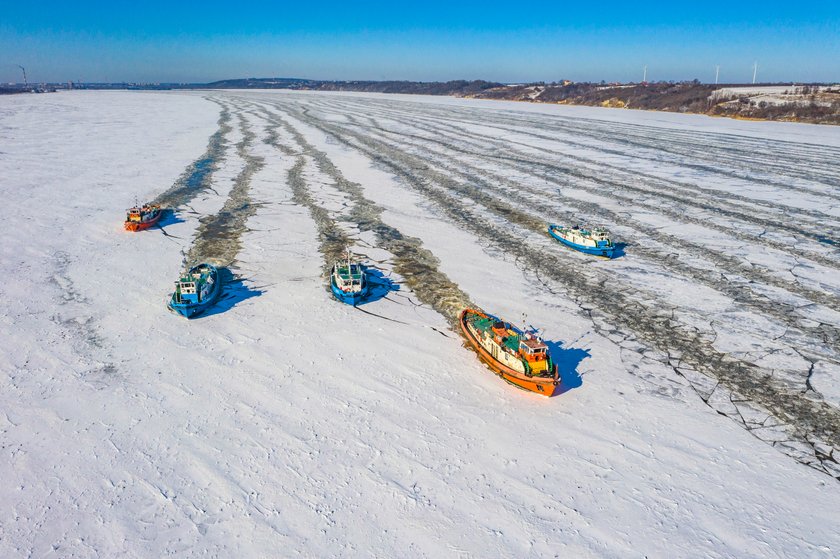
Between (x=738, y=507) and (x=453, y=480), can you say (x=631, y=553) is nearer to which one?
(x=738, y=507)

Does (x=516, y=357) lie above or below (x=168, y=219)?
below

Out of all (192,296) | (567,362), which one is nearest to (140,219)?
(192,296)

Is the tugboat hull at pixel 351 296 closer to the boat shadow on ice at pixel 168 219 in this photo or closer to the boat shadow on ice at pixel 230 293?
the boat shadow on ice at pixel 230 293

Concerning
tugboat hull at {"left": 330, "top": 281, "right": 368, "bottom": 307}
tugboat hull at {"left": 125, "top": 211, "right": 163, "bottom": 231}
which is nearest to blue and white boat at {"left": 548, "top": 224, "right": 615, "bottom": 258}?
tugboat hull at {"left": 330, "top": 281, "right": 368, "bottom": 307}

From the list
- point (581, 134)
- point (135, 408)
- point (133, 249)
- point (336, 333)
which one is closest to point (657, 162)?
point (581, 134)

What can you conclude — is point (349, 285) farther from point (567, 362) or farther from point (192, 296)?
point (567, 362)

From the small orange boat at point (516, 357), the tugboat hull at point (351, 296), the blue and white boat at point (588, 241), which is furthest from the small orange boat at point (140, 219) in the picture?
the blue and white boat at point (588, 241)
